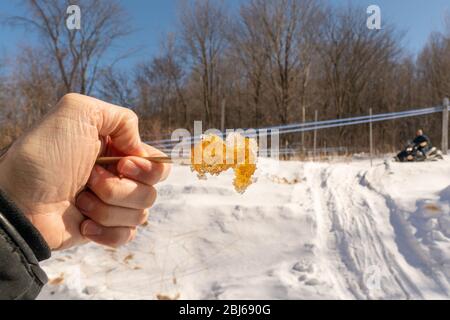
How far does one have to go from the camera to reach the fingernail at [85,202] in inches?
30.9

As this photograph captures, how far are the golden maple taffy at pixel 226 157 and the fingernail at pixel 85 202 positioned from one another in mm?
328

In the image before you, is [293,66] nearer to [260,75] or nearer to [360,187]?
[260,75]

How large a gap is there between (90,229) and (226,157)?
1.39 ft

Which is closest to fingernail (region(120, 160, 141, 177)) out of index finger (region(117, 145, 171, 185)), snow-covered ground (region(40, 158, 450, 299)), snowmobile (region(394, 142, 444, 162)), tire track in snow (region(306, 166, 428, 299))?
index finger (region(117, 145, 171, 185))

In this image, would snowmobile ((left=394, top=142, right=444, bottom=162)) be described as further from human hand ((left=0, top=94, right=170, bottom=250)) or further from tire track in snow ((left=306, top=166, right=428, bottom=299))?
human hand ((left=0, top=94, right=170, bottom=250))

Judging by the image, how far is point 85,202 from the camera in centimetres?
79

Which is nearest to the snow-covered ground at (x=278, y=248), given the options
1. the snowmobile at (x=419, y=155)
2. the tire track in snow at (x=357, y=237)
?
the tire track in snow at (x=357, y=237)

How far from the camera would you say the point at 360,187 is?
326 centimetres

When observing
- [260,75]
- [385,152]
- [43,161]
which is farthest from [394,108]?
[43,161]

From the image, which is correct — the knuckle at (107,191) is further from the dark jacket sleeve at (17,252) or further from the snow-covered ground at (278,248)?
the snow-covered ground at (278,248)

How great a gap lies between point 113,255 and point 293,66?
5.39 m

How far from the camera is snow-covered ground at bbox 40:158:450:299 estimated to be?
1.92m

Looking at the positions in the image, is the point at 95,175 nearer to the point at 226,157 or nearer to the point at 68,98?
the point at 68,98

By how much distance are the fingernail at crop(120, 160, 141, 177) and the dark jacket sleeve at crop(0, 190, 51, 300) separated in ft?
0.76
